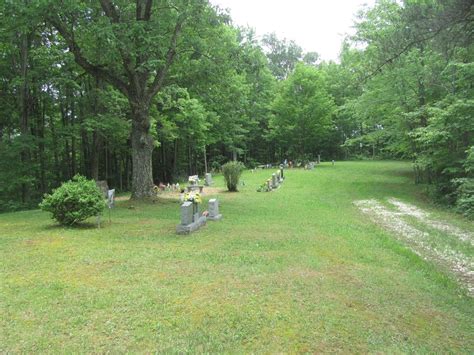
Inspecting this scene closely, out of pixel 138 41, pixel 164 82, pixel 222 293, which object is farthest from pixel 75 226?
pixel 164 82

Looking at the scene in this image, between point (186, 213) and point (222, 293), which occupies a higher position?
point (186, 213)

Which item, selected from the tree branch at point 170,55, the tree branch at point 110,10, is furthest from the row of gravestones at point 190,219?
the tree branch at point 110,10

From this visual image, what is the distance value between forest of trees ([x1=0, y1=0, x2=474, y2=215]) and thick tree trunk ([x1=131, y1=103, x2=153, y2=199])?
0.12 ft

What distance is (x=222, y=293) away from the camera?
468 cm

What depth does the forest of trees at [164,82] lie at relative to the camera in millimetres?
7352

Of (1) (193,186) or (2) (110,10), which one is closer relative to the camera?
(2) (110,10)

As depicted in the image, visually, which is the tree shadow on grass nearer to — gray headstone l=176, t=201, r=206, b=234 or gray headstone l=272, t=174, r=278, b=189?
gray headstone l=176, t=201, r=206, b=234

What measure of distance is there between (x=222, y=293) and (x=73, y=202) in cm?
503

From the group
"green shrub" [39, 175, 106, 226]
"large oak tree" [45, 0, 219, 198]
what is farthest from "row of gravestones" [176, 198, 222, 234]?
"large oak tree" [45, 0, 219, 198]

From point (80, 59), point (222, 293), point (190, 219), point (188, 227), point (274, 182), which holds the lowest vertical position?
point (222, 293)

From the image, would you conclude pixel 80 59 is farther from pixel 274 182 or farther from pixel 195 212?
pixel 274 182

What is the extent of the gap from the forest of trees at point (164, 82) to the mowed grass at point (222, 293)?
10.6 feet

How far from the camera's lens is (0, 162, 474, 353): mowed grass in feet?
11.8

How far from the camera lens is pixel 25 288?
4711mm
